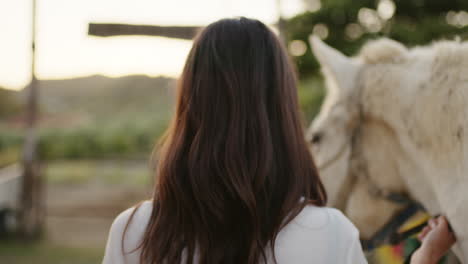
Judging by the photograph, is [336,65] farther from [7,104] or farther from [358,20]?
[7,104]

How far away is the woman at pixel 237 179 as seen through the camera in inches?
37.0

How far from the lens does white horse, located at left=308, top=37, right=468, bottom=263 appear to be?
127 cm

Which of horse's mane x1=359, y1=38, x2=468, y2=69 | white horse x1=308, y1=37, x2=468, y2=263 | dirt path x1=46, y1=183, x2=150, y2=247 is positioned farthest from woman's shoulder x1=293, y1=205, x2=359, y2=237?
dirt path x1=46, y1=183, x2=150, y2=247

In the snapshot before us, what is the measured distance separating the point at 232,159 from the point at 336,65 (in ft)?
3.09

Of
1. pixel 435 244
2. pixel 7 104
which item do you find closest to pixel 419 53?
pixel 435 244

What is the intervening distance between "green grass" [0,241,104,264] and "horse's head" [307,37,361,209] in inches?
177

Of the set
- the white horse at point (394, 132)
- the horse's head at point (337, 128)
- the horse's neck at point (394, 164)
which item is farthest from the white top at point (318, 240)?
the horse's head at point (337, 128)

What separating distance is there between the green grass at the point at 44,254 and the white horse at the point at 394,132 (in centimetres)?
455

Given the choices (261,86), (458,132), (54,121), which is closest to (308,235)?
(261,86)

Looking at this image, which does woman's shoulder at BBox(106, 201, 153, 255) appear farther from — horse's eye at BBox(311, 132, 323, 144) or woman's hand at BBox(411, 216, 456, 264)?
→ horse's eye at BBox(311, 132, 323, 144)

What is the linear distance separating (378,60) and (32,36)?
364cm

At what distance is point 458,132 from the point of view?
49.5 inches

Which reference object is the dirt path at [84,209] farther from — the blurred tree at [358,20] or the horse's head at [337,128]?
the horse's head at [337,128]

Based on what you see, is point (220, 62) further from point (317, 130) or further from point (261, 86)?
point (317, 130)
